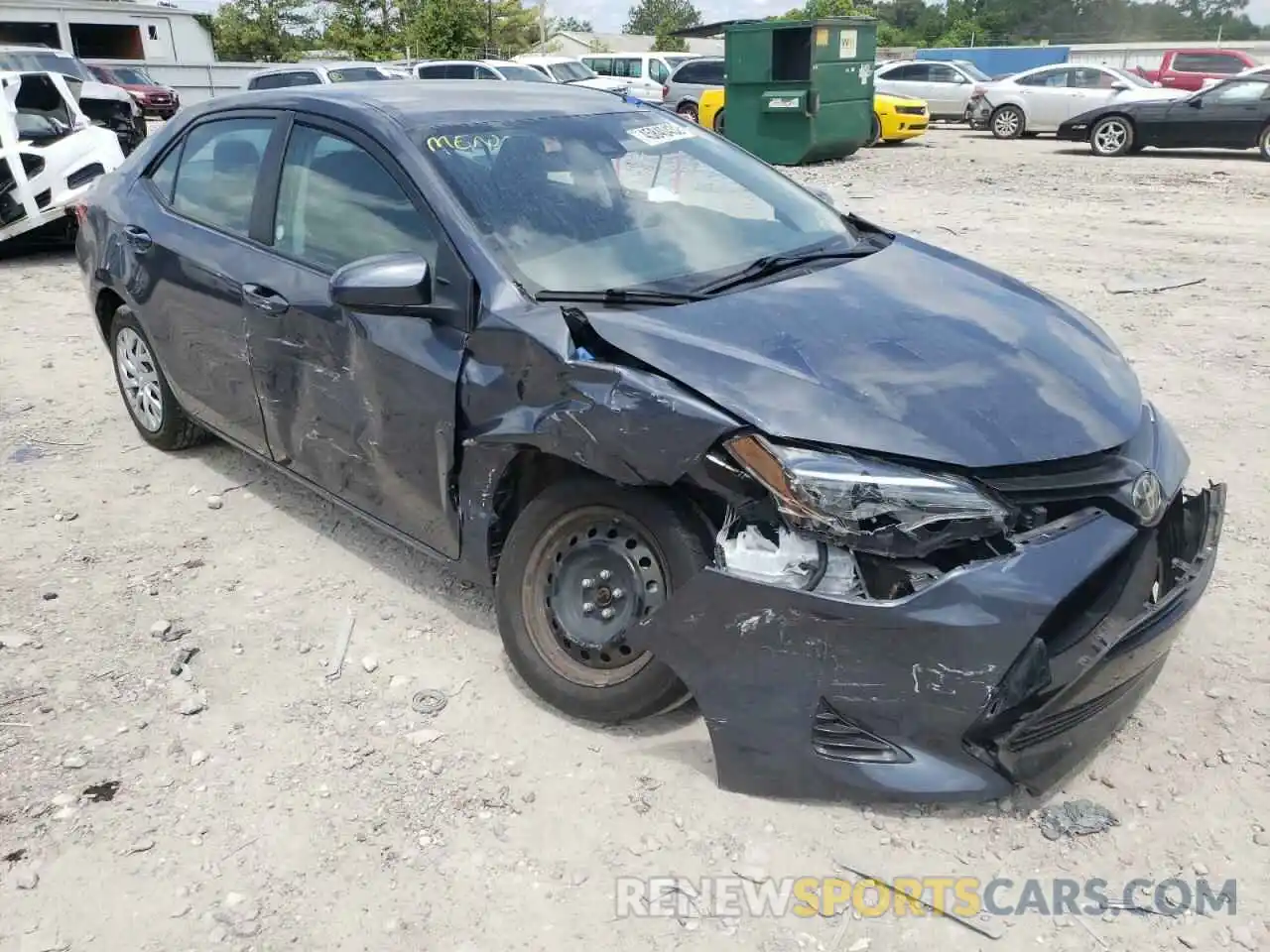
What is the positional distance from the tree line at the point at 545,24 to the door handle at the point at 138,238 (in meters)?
26.2

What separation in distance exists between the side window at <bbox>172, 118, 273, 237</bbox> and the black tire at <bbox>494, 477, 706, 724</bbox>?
189 centimetres

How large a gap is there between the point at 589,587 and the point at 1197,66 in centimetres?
2667

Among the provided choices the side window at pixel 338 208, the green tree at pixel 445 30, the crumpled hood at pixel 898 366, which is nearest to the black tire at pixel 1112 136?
the crumpled hood at pixel 898 366

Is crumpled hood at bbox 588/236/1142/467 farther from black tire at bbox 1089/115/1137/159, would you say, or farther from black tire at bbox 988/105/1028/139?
black tire at bbox 988/105/1028/139

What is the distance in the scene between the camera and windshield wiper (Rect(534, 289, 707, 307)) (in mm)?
2934

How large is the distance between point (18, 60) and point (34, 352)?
13260mm

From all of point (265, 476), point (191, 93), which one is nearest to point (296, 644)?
point (265, 476)

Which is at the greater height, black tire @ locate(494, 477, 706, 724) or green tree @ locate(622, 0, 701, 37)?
green tree @ locate(622, 0, 701, 37)

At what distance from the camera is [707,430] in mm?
2457

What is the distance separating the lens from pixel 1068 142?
2020 cm

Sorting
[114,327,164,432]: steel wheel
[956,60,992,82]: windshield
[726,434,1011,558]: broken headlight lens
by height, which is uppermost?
[956,60,992,82]: windshield

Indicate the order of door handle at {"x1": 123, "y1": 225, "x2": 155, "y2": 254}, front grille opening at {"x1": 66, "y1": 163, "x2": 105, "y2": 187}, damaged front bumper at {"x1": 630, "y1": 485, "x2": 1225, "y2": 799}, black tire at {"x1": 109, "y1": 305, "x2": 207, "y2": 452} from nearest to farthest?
damaged front bumper at {"x1": 630, "y1": 485, "x2": 1225, "y2": 799} < door handle at {"x1": 123, "y1": 225, "x2": 155, "y2": 254} < black tire at {"x1": 109, "y1": 305, "x2": 207, "y2": 452} < front grille opening at {"x1": 66, "y1": 163, "x2": 105, "y2": 187}

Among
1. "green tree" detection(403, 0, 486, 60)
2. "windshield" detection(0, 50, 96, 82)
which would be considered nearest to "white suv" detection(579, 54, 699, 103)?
"windshield" detection(0, 50, 96, 82)

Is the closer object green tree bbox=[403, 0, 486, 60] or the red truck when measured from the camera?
the red truck
